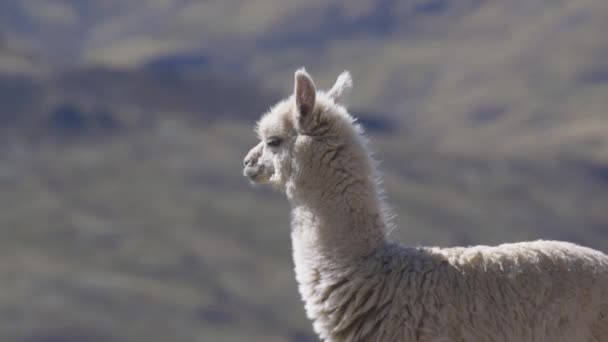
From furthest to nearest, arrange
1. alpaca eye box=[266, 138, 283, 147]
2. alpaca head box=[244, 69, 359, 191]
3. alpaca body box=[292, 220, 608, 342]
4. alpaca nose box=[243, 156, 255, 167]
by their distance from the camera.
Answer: alpaca nose box=[243, 156, 255, 167] → alpaca eye box=[266, 138, 283, 147] → alpaca head box=[244, 69, 359, 191] → alpaca body box=[292, 220, 608, 342]

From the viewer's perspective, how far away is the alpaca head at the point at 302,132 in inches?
450

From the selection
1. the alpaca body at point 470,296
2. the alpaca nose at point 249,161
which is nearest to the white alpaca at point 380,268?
the alpaca body at point 470,296

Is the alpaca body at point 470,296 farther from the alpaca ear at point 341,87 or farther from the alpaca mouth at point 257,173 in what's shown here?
the alpaca ear at point 341,87

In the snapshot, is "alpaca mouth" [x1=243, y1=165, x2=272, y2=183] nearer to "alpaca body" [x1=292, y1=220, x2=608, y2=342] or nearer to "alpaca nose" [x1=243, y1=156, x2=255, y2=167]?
"alpaca nose" [x1=243, y1=156, x2=255, y2=167]

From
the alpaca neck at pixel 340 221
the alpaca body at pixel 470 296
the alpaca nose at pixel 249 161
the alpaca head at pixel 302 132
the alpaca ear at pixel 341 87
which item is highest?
the alpaca ear at pixel 341 87

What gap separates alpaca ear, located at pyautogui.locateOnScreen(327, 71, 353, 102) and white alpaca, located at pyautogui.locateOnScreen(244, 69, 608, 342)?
80 mm

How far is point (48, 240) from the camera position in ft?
592

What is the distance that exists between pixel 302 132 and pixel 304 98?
349 mm

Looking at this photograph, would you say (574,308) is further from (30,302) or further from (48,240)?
(48,240)

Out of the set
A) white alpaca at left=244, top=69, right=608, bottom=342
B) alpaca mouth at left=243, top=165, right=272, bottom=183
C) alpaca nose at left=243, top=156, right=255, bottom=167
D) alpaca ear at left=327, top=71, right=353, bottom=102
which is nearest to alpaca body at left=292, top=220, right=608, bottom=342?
white alpaca at left=244, top=69, right=608, bottom=342

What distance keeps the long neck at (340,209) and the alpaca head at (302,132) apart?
8 centimetres

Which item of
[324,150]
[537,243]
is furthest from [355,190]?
[537,243]

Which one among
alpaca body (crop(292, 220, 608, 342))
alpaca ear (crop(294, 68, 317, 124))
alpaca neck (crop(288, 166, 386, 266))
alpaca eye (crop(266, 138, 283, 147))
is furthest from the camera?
alpaca eye (crop(266, 138, 283, 147))

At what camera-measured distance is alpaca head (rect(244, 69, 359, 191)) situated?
11.4 meters
